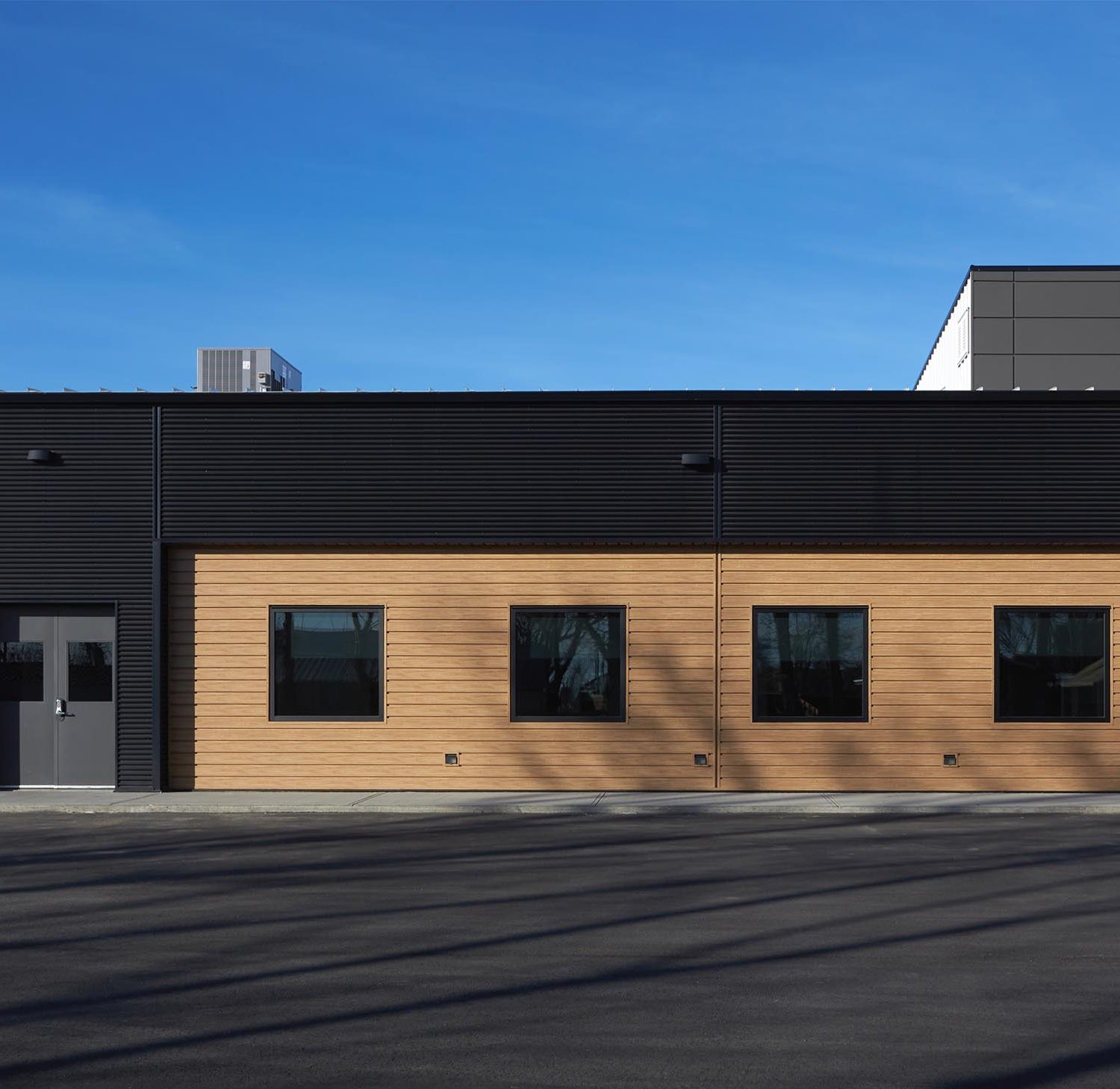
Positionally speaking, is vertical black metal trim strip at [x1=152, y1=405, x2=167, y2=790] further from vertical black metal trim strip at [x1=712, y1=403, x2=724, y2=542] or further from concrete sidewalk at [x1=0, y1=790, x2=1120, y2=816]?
vertical black metal trim strip at [x1=712, y1=403, x2=724, y2=542]

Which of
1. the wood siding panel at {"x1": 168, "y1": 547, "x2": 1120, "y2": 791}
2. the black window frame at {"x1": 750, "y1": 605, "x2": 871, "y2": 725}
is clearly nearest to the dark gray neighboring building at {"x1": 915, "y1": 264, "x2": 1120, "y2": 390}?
the wood siding panel at {"x1": 168, "y1": 547, "x2": 1120, "y2": 791}

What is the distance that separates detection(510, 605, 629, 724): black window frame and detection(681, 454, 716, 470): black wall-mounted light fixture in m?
2.17

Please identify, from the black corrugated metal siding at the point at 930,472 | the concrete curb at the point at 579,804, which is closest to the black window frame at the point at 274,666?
the concrete curb at the point at 579,804

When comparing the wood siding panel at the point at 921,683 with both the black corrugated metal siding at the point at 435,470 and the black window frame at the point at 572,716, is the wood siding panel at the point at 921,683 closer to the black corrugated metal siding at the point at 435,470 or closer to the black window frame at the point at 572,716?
the black window frame at the point at 572,716

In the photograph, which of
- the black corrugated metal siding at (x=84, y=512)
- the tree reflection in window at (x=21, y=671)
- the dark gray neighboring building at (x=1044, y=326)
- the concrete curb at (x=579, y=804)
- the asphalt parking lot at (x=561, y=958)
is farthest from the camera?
the dark gray neighboring building at (x=1044, y=326)

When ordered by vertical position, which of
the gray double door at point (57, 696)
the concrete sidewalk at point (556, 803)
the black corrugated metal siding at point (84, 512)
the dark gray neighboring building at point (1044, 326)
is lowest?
the concrete sidewalk at point (556, 803)

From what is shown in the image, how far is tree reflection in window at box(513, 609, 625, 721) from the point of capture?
1895 centimetres

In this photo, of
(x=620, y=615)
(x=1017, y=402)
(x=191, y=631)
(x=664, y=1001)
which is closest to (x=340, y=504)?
(x=191, y=631)

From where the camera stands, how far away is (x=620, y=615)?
19.0m

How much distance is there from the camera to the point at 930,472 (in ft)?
62.0

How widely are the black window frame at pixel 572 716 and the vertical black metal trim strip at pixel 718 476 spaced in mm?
1708

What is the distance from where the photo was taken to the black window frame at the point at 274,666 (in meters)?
18.9

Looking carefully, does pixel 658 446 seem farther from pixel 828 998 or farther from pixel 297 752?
pixel 828 998

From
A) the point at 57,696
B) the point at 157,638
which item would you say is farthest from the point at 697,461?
the point at 57,696
